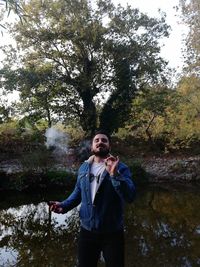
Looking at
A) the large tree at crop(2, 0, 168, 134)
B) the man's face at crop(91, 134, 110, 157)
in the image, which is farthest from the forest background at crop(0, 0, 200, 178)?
the man's face at crop(91, 134, 110, 157)

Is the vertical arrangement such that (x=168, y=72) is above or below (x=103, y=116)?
above

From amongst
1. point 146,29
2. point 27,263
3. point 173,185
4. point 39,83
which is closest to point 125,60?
point 146,29

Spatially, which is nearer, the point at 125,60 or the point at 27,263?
the point at 27,263

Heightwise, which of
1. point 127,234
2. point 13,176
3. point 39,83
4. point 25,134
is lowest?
point 127,234

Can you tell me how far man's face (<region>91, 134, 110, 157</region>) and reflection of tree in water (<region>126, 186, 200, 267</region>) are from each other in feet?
9.95

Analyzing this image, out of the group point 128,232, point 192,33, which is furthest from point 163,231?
point 192,33

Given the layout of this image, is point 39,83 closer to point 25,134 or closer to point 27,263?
point 25,134

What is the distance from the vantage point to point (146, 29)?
67.3 feet

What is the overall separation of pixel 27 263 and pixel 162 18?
17.7 m

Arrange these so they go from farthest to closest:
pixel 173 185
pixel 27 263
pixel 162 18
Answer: pixel 162 18 < pixel 173 185 < pixel 27 263

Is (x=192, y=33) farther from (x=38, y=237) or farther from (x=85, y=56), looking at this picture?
(x=38, y=237)

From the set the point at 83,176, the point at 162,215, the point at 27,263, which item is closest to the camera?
the point at 83,176

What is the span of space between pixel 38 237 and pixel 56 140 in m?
13.8

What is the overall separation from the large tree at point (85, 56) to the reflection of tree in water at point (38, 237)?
34.7 ft
